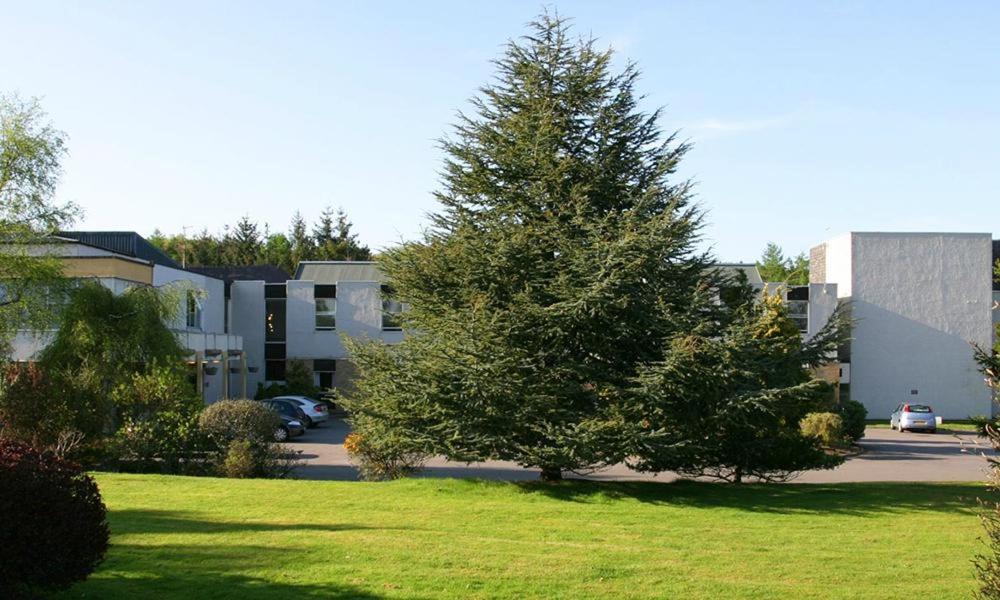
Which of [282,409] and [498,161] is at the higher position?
[498,161]

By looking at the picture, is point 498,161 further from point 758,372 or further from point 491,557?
point 491,557

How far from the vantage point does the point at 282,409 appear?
1332 inches

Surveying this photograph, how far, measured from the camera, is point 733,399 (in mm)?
15609

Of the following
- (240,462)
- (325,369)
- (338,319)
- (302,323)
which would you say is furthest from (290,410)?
(240,462)

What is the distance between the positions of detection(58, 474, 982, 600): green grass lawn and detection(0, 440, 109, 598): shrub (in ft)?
2.12

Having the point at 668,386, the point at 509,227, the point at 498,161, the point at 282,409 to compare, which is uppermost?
the point at 498,161

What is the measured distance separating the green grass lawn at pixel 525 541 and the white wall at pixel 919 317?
30749 millimetres

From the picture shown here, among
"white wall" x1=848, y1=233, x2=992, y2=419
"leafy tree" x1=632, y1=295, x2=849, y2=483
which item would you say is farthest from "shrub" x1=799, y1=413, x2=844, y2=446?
"white wall" x1=848, y1=233, x2=992, y2=419

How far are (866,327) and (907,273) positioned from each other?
345 cm

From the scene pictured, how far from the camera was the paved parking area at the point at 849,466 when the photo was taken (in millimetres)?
22609

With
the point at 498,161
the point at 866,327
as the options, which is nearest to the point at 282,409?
the point at 498,161

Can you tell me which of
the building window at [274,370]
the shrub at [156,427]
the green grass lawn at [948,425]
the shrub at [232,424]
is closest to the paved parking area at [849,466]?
the shrub at [232,424]

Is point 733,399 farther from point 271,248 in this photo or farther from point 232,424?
point 271,248

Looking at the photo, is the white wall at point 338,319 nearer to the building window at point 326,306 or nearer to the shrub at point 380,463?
the building window at point 326,306
